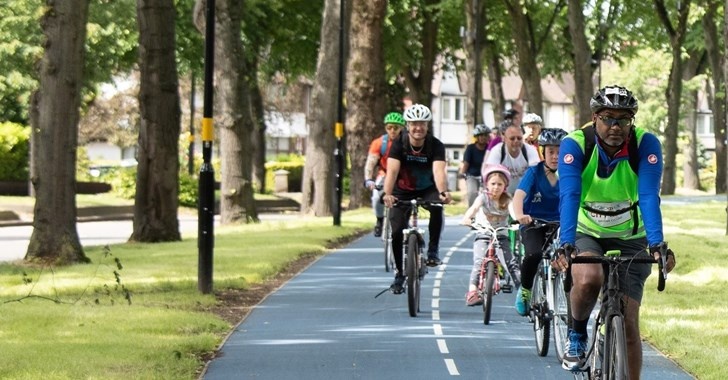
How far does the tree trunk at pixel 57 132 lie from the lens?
21922 millimetres

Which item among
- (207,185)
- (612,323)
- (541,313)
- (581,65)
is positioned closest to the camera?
(612,323)

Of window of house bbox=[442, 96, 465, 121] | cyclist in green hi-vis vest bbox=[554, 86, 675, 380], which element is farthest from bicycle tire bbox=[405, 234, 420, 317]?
window of house bbox=[442, 96, 465, 121]

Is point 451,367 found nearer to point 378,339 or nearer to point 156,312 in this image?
point 378,339

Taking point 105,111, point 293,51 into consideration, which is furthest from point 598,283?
point 105,111

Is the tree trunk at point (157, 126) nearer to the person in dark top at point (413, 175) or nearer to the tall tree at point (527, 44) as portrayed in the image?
the person in dark top at point (413, 175)

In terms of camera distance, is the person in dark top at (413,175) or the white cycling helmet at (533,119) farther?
the white cycling helmet at (533,119)

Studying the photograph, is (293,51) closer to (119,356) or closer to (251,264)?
(251,264)

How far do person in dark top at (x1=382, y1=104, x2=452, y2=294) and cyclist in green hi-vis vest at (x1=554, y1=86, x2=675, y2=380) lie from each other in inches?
277

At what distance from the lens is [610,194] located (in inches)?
358

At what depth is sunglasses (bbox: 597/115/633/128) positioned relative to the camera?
889 cm

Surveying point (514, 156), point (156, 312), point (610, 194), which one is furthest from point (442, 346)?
point (610, 194)

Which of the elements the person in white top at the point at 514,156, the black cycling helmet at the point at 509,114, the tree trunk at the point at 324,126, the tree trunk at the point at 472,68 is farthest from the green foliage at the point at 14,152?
the person in white top at the point at 514,156

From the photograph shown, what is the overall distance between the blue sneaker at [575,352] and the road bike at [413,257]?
6495 millimetres

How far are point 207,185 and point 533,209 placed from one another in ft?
18.4
